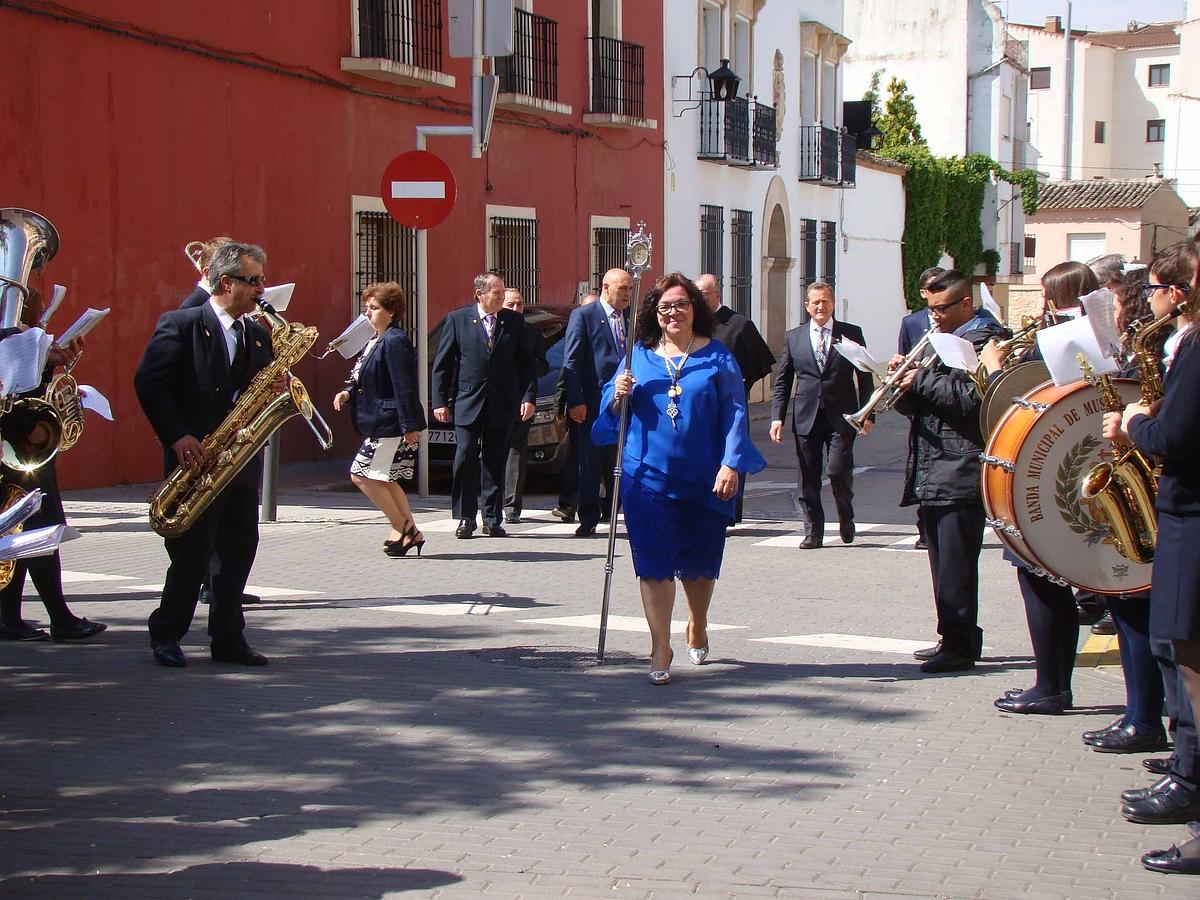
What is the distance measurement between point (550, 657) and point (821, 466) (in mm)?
4442

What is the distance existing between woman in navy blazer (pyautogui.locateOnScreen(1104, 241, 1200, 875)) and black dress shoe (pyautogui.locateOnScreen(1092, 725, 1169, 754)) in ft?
2.80

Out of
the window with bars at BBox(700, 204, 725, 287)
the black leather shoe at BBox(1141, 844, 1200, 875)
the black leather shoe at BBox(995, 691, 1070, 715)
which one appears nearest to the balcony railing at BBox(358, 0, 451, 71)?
the window with bars at BBox(700, 204, 725, 287)

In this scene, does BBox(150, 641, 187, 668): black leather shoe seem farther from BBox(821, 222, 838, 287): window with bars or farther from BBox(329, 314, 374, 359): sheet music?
BBox(821, 222, 838, 287): window with bars

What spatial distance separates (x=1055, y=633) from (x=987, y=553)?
197 inches

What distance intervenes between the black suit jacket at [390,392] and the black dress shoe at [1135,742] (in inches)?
219

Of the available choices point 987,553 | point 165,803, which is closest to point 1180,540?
point 165,803

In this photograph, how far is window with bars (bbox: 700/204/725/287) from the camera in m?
27.9

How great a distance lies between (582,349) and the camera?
11.9 meters

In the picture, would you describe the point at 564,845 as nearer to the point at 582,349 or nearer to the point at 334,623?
the point at 334,623

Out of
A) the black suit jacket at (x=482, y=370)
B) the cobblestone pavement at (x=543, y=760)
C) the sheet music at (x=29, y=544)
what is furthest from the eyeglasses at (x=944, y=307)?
the black suit jacket at (x=482, y=370)

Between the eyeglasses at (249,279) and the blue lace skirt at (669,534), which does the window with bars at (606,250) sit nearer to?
the eyeglasses at (249,279)

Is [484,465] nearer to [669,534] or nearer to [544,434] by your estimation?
[544,434]

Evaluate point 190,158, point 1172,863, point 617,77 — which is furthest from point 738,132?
point 1172,863

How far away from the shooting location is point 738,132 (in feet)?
92.8
